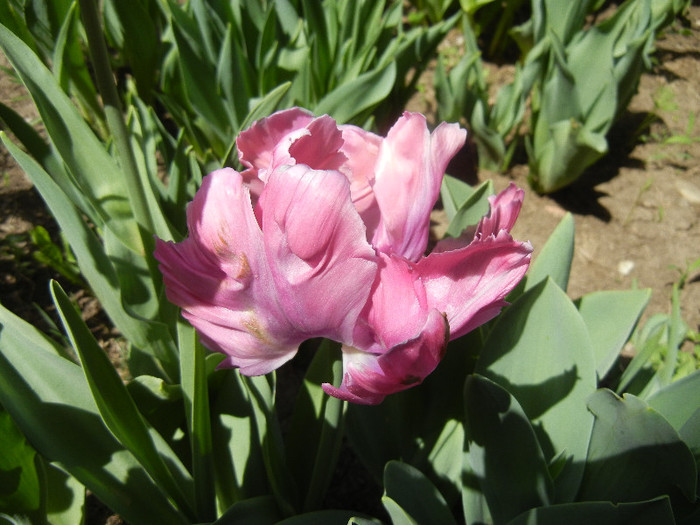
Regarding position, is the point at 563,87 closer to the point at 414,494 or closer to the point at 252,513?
the point at 414,494

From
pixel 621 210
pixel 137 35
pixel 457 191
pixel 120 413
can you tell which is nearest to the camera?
pixel 120 413

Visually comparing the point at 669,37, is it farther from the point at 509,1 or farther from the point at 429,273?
the point at 429,273

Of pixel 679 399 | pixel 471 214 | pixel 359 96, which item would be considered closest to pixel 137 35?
pixel 359 96

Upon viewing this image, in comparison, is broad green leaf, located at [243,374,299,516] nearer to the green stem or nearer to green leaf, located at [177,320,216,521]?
green leaf, located at [177,320,216,521]

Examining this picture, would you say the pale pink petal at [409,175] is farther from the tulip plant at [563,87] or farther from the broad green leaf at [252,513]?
the tulip plant at [563,87]

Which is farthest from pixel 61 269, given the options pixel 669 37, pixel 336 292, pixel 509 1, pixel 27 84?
pixel 669 37

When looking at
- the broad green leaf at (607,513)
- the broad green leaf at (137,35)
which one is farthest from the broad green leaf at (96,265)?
the broad green leaf at (137,35)

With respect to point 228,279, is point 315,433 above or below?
below
